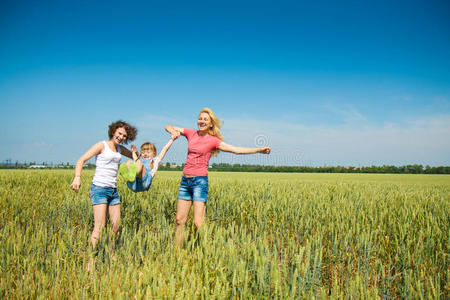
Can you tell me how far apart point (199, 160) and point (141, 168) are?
0.73 metres

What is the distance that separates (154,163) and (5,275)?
6.11 ft

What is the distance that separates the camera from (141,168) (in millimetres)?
3105

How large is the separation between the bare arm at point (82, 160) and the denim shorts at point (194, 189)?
3.69 ft

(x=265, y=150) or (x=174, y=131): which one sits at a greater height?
(x=174, y=131)

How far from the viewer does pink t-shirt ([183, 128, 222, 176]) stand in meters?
3.23

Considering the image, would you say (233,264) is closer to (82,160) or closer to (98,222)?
(98,222)

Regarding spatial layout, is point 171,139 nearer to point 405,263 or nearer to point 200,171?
point 200,171

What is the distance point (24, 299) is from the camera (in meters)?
1.94

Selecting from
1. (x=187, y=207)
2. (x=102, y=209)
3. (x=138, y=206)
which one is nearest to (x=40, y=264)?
(x=102, y=209)

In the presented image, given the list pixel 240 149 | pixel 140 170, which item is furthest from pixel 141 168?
pixel 240 149

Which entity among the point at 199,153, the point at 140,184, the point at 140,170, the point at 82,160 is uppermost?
the point at 199,153

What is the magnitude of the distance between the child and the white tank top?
0.58ft

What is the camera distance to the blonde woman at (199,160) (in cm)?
319

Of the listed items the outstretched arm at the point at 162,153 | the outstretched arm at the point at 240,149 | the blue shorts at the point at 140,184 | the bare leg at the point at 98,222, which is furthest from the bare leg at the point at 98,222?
the outstretched arm at the point at 240,149
